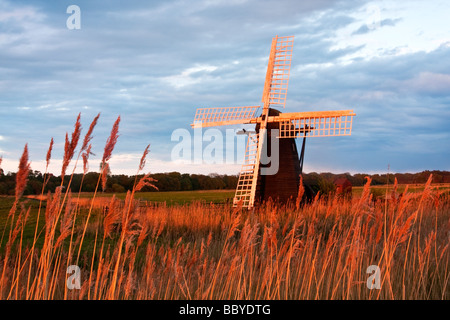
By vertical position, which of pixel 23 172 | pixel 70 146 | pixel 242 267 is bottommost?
pixel 242 267

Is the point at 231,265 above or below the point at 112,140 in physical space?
below

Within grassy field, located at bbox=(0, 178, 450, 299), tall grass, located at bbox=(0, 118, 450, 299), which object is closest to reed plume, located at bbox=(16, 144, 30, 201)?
tall grass, located at bbox=(0, 118, 450, 299)

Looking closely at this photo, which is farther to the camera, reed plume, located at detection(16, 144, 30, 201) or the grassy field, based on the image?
the grassy field

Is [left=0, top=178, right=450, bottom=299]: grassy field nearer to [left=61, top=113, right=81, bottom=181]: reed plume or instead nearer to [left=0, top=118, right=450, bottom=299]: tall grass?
[left=0, top=118, right=450, bottom=299]: tall grass

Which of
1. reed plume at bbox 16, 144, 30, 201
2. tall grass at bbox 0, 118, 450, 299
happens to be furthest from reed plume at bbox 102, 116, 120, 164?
reed plume at bbox 16, 144, 30, 201

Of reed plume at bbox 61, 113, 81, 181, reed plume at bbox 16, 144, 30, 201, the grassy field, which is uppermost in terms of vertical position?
reed plume at bbox 61, 113, 81, 181

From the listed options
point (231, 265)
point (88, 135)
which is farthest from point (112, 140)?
point (231, 265)

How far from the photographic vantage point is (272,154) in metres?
17.2

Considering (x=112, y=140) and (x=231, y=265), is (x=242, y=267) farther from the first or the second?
(x=112, y=140)

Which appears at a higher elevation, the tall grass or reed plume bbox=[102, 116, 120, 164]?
reed plume bbox=[102, 116, 120, 164]

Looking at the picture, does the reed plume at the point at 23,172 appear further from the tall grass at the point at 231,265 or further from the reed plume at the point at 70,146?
the reed plume at the point at 70,146
